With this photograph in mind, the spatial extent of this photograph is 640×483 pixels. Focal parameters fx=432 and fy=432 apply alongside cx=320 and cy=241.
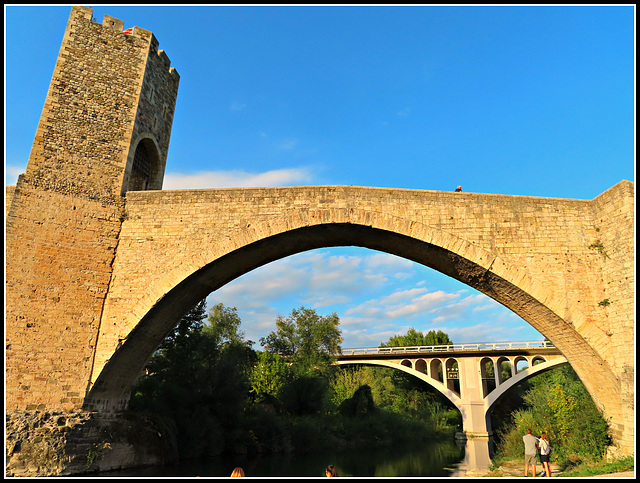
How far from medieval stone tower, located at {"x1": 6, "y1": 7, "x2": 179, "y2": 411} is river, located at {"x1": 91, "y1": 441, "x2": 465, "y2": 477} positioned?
249cm

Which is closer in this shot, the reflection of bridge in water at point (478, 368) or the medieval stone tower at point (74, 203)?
the medieval stone tower at point (74, 203)

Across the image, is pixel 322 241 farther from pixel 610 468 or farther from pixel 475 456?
pixel 475 456

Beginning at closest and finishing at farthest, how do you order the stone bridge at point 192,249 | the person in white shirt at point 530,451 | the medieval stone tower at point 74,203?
1. the stone bridge at point 192,249
2. the medieval stone tower at point 74,203
3. the person in white shirt at point 530,451

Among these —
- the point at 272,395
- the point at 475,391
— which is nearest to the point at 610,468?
the point at 272,395

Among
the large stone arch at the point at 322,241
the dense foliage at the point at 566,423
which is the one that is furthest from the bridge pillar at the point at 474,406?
the large stone arch at the point at 322,241

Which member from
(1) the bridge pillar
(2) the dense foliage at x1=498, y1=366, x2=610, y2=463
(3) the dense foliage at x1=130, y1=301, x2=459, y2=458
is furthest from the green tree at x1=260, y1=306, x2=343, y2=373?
(2) the dense foliage at x1=498, y1=366, x2=610, y2=463

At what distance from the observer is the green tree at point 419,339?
1802 inches

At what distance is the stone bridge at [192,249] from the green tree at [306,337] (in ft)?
70.0

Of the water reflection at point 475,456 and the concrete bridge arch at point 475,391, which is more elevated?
the concrete bridge arch at point 475,391

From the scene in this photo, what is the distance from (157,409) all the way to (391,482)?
7471mm

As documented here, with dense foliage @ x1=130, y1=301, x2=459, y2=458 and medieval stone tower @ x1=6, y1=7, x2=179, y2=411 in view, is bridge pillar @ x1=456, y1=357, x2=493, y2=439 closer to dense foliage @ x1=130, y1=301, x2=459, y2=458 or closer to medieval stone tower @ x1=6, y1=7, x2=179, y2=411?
dense foliage @ x1=130, y1=301, x2=459, y2=458

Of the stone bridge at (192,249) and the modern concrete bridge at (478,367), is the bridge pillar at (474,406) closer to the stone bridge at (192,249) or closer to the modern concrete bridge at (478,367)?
the modern concrete bridge at (478,367)

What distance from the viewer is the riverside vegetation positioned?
1166cm

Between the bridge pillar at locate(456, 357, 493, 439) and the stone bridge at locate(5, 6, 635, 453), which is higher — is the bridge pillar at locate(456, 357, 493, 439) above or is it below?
below
